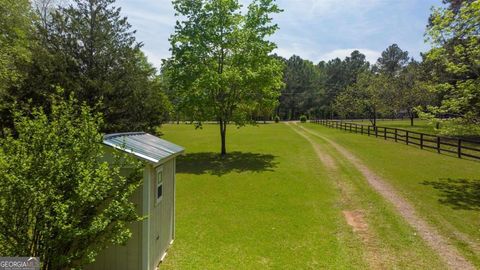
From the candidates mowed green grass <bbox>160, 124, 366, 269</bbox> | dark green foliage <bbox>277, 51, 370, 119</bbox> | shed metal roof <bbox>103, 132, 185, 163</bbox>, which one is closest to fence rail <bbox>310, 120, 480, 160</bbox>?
mowed green grass <bbox>160, 124, 366, 269</bbox>

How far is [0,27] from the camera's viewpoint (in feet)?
68.5

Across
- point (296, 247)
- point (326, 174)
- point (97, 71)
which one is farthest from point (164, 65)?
point (296, 247)

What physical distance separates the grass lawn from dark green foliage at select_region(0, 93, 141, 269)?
2.93 m

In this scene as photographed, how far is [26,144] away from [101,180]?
124 cm

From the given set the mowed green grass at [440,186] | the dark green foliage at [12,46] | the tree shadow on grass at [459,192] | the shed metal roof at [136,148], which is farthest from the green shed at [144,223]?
the tree shadow on grass at [459,192]

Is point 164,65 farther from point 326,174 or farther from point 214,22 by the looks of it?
point 326,174

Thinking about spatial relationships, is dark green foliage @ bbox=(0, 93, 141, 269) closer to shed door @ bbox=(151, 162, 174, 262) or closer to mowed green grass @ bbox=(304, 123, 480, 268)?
shed door @ bbox=(151, 162, 174, 262)

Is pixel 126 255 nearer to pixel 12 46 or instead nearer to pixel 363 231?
pixel 363 231

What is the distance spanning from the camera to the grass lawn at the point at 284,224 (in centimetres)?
772

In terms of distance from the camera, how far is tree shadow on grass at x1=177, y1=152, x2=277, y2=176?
19219 mm

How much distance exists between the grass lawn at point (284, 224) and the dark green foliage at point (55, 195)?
2.93m

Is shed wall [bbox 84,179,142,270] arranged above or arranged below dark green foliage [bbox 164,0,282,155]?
below

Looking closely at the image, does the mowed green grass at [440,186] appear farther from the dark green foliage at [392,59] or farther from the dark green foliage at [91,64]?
the dark green foliage at [392,59]

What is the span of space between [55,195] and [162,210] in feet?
10.7
